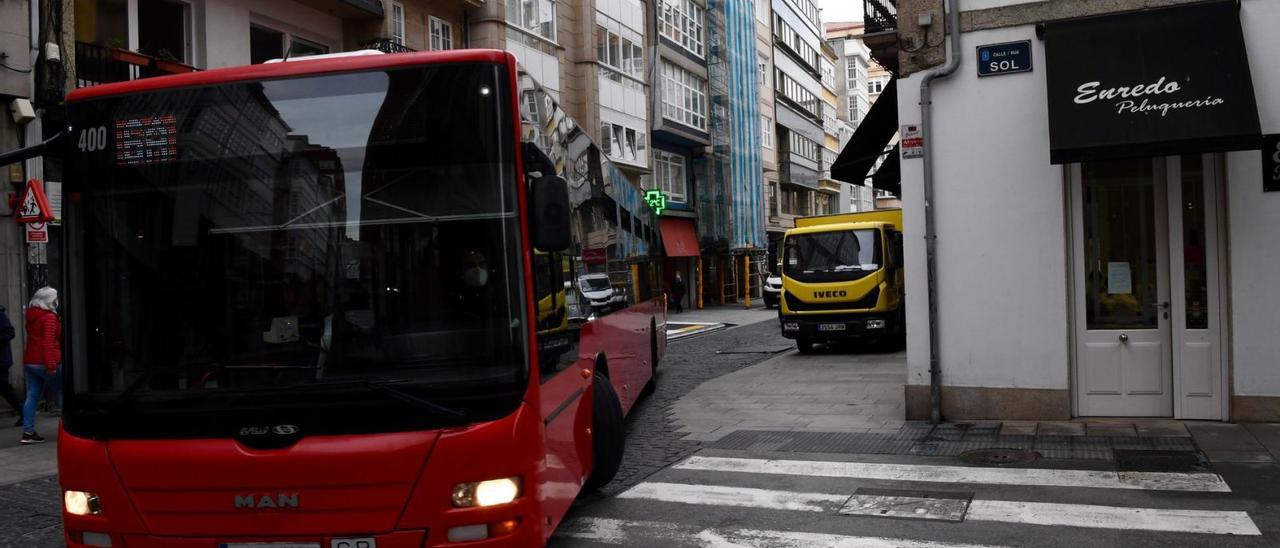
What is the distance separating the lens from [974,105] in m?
9.36

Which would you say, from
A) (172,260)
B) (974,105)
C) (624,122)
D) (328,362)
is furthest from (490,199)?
(624,122)

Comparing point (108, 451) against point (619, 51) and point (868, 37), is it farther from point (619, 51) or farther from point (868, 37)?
point (619, 51)

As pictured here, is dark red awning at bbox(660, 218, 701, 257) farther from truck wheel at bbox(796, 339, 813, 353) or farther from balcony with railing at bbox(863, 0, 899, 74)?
balcony with railing at bbox(863, 0, 899, 74)

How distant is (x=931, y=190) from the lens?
31.0 ft

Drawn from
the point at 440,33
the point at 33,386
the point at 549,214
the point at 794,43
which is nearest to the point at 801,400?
the point at 549,214

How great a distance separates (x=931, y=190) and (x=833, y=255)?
29.6 ft

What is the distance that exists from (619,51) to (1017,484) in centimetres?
3075

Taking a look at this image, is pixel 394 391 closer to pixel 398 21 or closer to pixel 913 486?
pixel 913 486

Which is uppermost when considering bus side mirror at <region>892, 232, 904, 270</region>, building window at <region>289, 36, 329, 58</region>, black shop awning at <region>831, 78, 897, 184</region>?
building window at <region>289, 36, 329, 58</region>

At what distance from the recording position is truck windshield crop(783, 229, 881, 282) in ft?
59.6

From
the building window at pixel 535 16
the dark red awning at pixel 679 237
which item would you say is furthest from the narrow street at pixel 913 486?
the dark red awning at pixel 679 237

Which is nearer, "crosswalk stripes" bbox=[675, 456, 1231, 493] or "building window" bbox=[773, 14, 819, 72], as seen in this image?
"crosswalk stripes" bbox=[675, 456, 1231, 493]

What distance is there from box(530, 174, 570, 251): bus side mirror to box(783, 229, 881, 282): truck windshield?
46.1 ft

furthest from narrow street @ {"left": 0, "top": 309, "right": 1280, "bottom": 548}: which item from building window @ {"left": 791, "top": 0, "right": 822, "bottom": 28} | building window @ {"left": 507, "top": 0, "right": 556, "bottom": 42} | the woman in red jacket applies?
building window @ {"left": 791, "top": 0, "right": 822, "bottom": 28}
